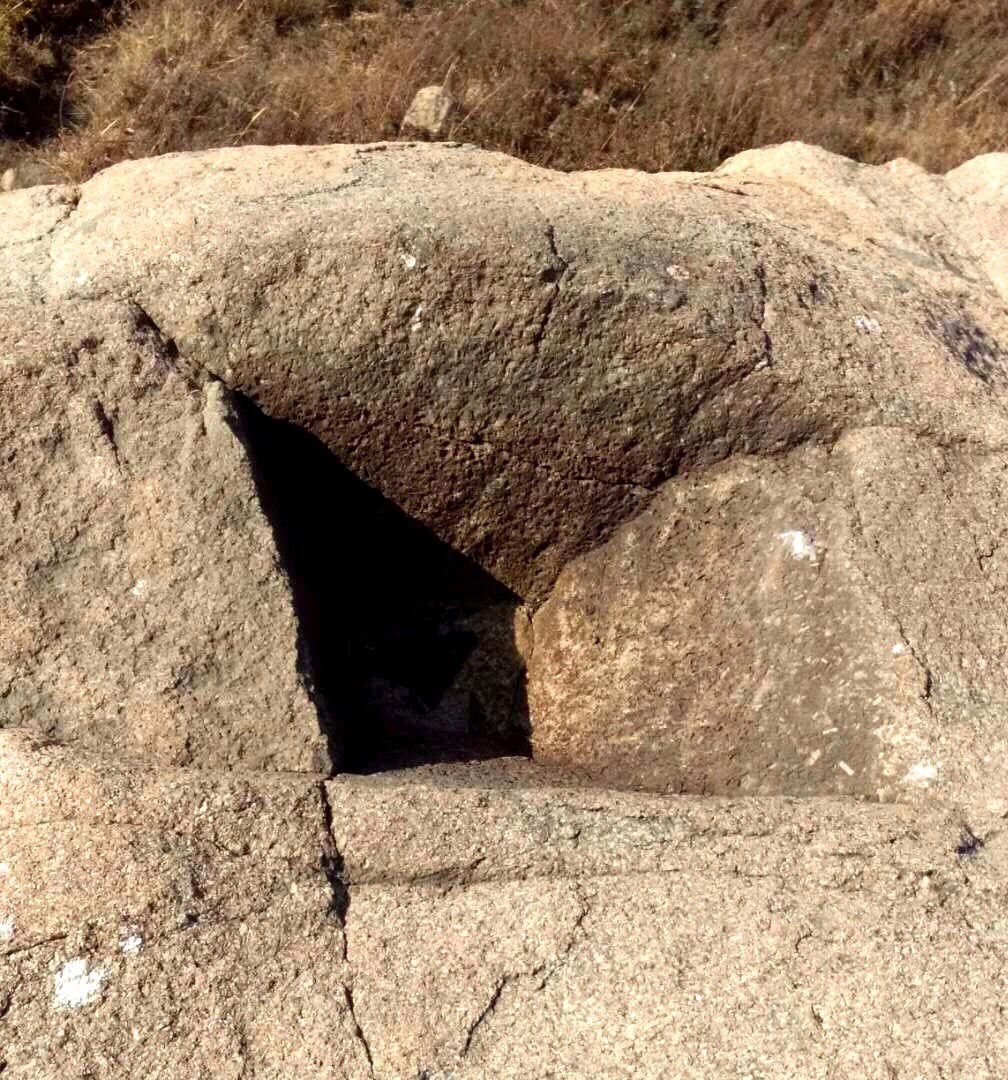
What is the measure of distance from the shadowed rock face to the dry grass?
163 centimetres

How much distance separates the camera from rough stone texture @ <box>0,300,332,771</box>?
6.87ft

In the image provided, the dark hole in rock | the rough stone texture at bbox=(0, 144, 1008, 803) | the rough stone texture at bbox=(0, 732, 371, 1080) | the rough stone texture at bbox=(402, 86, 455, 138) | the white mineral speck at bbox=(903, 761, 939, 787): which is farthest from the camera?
the rough stone texture at bbox=(402, 86, 455, 138)

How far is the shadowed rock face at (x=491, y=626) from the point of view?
71.4 inches

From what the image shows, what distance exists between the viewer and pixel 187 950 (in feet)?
5.95

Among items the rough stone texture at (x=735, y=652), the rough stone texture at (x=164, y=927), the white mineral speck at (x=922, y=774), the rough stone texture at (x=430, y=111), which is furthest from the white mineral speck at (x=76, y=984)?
the rough stone texture at (x=430, y=111)

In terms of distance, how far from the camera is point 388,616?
2918mm

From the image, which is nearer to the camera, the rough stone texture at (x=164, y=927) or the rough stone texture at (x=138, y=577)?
the rough stone texture at (x=164, y=927)

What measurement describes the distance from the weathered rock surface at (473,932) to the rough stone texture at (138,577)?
0.09m

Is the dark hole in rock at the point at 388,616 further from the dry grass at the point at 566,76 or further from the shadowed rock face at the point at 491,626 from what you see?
the dry grass at the point at 566,76

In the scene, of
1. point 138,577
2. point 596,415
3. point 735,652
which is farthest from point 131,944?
point 596,415

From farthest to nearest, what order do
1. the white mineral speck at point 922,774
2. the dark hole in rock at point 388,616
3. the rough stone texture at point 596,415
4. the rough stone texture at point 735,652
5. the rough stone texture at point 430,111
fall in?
the rough stone texture at point 430,111, the dark hole in rock at point 388,616, the rough stone texture at point 596,415, the rough stone texture at point 735,652, the white mineral speck at point 922,774

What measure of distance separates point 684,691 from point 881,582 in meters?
0.42

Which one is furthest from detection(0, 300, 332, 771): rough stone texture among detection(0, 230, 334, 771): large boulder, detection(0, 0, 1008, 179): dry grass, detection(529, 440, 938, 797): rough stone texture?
detection(0, 0, 1008, 179): dry grass

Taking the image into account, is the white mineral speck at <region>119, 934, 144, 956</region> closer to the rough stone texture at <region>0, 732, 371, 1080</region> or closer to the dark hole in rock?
the rough stone texture at <region>0, 732, 371, 1080</region>
